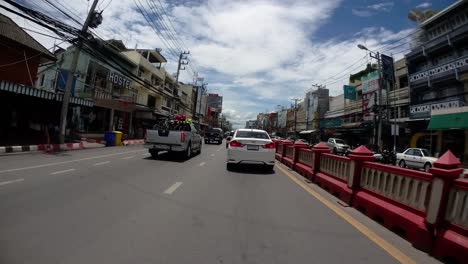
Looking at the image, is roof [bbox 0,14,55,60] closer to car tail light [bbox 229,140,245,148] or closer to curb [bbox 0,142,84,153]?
curb [bbox 0,142,84,153]

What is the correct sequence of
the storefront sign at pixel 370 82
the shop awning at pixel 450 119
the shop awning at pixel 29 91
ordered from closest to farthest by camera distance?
the shop awning at pixel 29 91
the shop awning at pixel 450 119
the storefront sign at pixel 370 82

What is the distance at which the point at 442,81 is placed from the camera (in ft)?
92.1

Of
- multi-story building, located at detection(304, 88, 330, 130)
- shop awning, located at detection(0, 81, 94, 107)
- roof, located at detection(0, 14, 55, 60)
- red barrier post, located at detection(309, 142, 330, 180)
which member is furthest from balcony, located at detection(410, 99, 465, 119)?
roof, located at detection(0, 14, 55, 60)

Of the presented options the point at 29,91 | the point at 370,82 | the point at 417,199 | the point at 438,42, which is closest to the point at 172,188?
the point at 417,199

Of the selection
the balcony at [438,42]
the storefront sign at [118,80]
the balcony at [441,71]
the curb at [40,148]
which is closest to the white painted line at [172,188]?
the curb at [40,148]

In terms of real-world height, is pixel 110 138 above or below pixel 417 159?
below

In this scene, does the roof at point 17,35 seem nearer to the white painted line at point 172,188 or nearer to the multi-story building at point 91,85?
the multi-story building at point 91,85

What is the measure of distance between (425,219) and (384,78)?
32.7 metres

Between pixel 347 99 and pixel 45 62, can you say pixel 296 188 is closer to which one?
pixel 45 62

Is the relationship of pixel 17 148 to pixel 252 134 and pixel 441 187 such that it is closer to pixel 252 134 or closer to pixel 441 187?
pixel 252 134

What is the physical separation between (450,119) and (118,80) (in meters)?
30.9

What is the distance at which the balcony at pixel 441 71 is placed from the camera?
83.9ft

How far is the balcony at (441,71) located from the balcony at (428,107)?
2.06 meters

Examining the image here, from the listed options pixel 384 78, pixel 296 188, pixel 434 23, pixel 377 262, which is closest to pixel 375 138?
pixel 384 78
